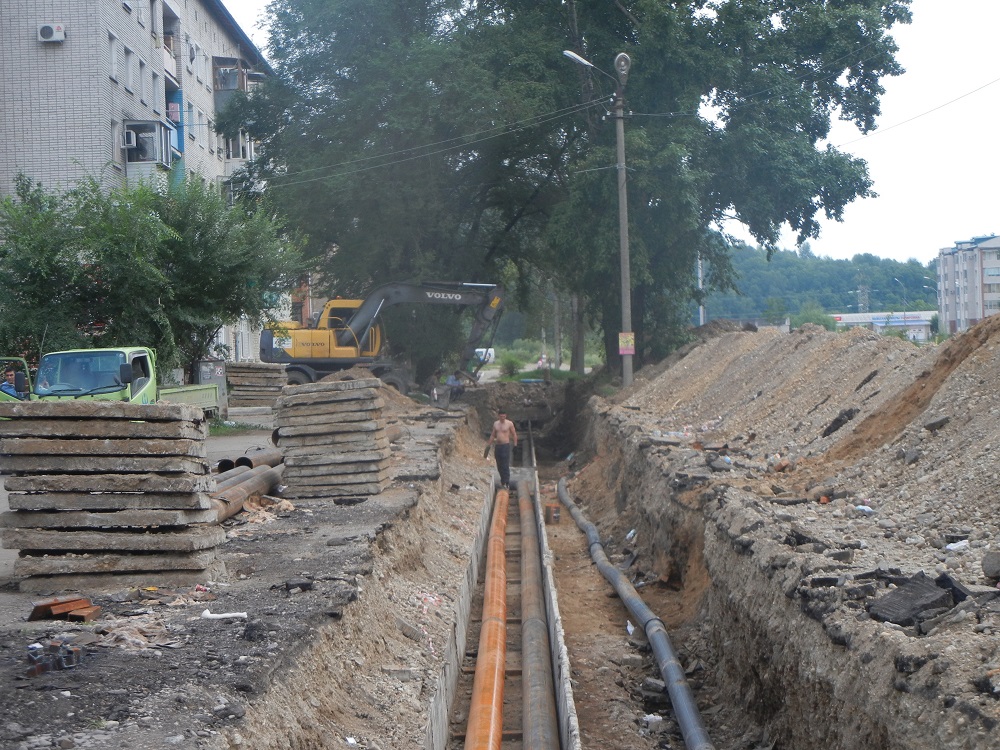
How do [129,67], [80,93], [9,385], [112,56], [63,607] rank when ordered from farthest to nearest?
[129,67] → [112,56] → [80,93] → [9,385] → [63,607]

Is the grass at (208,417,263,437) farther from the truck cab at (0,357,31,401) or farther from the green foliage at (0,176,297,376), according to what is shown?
the truck cab at (0,357,31,401)

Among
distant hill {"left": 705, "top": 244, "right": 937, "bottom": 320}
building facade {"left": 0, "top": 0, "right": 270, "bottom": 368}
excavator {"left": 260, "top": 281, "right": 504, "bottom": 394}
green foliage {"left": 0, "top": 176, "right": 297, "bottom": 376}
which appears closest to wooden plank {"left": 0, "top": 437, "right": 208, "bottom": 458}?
green foliage {"left": 0, "top": 176, "right": 297, "bottom": 376}

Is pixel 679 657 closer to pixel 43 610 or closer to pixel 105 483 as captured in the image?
pixel 105 483

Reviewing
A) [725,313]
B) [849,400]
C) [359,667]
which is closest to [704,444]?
[849,400]

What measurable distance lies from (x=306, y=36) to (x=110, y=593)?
93.8 feet

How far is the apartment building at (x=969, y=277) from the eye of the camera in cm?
4031

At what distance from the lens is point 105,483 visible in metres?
8.39

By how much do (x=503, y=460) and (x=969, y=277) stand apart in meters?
28.4

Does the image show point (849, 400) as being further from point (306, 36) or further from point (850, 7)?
point (306, 36)

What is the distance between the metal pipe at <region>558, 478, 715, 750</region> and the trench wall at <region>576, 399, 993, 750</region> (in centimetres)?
41

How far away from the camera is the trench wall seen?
5.23 metres

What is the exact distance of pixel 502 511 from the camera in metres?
19.4

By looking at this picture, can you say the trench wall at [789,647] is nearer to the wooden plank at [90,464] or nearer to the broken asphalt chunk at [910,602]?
the broken asphalt chunk at [910,602]

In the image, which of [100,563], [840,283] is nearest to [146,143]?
[100,563]
